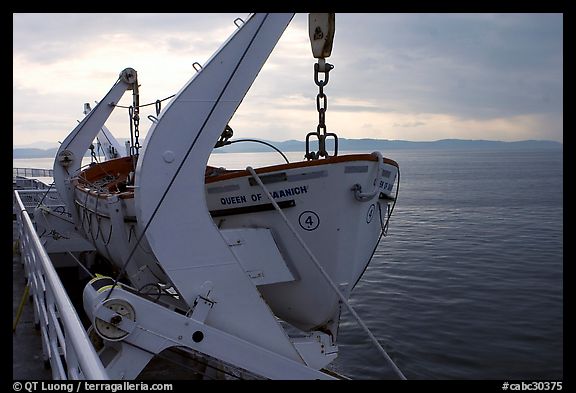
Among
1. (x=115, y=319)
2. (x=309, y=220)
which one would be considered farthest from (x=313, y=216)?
(x=115, y=319)

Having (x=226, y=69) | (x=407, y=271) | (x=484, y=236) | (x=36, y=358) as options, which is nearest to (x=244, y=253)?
(x=226, y=69)

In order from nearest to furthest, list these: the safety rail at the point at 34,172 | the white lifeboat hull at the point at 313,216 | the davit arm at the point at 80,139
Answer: the white lifeboat hull at the point at 313,216 → the davit arm at the point at 80,139 → the safety rail at the point at 34,172

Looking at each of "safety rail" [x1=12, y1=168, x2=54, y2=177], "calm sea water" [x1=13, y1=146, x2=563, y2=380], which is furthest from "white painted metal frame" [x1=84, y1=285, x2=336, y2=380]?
"safety rail" [x1=12, y1=168, x2=54, y2=177]

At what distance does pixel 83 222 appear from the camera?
842 cm

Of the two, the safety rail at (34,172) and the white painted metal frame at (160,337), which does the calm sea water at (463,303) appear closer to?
the white painted metal frame at (160,337)

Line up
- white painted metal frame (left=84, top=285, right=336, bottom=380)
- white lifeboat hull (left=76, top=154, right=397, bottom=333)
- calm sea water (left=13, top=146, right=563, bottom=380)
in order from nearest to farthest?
white painted metal frame (left=84, top=285, right=336, bottom=380)
white lifeboat hull (left=76, top=154, right=397, bottom=333)
calm sea water (left=13, top=146, right=563, bottom=380)

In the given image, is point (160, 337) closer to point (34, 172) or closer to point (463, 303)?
point (463, 303)

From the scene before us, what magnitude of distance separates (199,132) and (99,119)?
5.59 m

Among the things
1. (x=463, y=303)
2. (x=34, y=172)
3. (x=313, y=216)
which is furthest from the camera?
(x=34, y=172)

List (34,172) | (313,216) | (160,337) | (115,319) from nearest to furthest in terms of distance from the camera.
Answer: (115,319) → (160,337) → (313,216) → (34,172)

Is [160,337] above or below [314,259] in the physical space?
below

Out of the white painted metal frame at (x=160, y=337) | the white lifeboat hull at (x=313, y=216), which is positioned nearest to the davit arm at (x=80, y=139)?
the white lifeboat hull at (x=313, y=216)

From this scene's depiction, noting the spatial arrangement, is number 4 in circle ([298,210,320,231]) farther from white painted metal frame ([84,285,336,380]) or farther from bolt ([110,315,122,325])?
bolt ([110,315,122,325])
